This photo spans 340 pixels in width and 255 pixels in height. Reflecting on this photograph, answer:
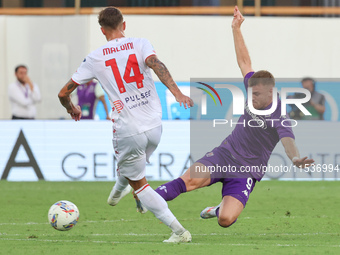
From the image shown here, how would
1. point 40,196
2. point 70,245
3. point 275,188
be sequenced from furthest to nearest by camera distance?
point 275,188, point 40,196, point 70,245

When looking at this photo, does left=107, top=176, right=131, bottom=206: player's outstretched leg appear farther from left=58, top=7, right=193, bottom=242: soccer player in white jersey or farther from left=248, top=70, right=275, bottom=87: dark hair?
left=248, top=70, right=275, bottom=87: dark hair

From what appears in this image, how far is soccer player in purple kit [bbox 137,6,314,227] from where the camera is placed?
8.17 metres

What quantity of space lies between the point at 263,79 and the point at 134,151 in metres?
1.65

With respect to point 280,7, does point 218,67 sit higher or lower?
lower

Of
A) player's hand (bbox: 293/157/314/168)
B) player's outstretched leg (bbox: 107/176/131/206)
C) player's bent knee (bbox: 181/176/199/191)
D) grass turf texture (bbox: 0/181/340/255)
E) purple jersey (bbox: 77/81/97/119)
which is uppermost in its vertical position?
player's hand (bbox: 293/157/314/168)

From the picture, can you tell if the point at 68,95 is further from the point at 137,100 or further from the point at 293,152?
the point at 293,152

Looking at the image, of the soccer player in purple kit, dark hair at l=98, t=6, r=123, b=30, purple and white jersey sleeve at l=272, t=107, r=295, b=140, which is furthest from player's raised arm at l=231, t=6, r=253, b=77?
dark hair at l=98, t=6, r=123, b=30

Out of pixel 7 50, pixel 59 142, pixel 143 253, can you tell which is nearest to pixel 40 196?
pixel 59 142

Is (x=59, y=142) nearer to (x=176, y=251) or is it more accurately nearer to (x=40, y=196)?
(x=40, y=196)

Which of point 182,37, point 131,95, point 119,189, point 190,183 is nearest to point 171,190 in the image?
point 190,183

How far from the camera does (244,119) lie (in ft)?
28.3

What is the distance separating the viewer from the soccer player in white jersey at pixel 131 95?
24.5 feet

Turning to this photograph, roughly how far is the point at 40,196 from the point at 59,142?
7.61 feet

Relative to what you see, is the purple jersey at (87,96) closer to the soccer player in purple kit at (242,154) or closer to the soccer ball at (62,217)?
the soccer player in purple kit at (242,154)
